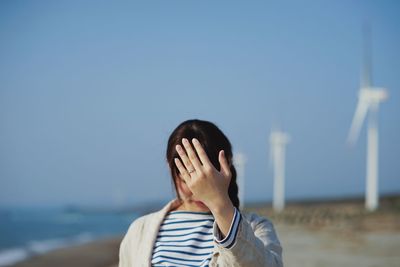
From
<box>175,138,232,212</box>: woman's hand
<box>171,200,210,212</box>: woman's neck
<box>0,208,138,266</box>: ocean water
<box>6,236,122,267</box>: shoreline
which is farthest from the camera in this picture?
<box>0,208,138,266</box>: ocean water

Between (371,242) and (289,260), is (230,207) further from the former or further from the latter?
(371,242)

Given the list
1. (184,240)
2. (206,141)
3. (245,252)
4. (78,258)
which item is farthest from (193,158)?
(78,258)

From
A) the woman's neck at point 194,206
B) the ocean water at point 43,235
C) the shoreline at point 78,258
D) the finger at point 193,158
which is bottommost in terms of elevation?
the ocean water at point 43,235

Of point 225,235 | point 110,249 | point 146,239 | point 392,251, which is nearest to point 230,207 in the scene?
point 225,235

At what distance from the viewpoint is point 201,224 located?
1.97 meters

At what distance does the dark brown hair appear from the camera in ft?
5.90

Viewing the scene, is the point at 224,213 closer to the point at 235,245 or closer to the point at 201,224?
the point at 235,245

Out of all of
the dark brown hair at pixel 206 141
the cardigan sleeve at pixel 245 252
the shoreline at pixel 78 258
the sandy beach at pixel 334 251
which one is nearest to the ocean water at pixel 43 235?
the shoreline at pixel 78 258

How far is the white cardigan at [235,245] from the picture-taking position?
146 centimetres

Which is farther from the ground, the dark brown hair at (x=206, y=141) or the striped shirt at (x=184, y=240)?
the dark brown hair at (x=206, y=141)

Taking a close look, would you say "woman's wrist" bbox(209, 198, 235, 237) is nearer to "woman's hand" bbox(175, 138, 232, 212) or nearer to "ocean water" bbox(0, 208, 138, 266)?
"woman's hand" bbox(175, 138, 232, 212)

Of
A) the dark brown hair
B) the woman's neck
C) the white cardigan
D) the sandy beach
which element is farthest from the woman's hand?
the sandy beach

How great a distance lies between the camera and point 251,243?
1.47 m

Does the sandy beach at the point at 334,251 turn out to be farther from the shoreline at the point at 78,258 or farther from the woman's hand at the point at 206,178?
the woman's hand at the point at 206,178
